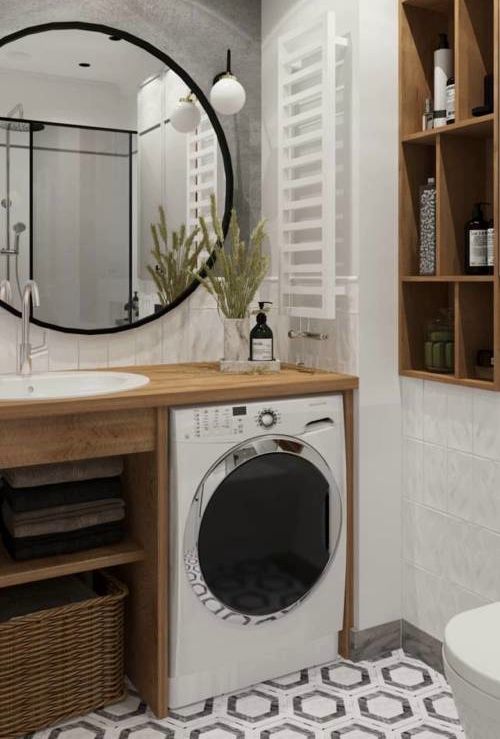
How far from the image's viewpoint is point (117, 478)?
2328 mm

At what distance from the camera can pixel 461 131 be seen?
229 cm

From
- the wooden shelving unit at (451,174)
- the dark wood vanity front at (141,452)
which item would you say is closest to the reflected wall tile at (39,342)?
the dark wood vanity front at (141,452)

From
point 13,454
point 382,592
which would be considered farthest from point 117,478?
point 382,592

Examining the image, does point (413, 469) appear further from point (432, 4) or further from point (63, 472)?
point (432, 4)

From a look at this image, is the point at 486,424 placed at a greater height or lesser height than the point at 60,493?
greater

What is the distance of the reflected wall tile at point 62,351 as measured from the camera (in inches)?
101

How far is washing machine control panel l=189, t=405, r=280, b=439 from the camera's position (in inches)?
86.2

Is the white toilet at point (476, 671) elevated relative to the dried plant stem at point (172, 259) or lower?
lower

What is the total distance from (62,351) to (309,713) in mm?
1371

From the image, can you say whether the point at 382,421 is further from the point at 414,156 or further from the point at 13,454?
the point at 13,454

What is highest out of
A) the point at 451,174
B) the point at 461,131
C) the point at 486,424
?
the point at 461,131

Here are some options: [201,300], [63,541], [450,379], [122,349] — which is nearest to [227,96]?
[201,300]

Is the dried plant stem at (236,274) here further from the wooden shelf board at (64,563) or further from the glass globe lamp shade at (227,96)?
the wooden shelf board at (64,563)

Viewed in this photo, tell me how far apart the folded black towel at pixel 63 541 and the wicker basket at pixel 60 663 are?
0.16 m
